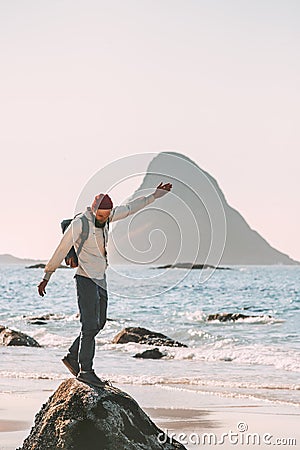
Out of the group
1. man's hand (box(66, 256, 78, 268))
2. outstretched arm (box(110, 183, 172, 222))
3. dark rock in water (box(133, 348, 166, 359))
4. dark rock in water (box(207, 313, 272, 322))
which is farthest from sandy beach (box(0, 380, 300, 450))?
dark rock in water (box(207, 313, 272, 322))

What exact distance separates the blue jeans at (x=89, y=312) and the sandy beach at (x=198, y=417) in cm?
197

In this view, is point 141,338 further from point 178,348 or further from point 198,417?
point 198,417

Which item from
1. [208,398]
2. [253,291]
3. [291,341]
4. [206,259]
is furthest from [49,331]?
[253,291]

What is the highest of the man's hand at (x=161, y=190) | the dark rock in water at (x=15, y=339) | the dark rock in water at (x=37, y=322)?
the man's hand at (x=161, y=190)

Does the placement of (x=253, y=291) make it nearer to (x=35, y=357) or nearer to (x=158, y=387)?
(x=35, y=357)

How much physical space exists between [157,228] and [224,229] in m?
0.85

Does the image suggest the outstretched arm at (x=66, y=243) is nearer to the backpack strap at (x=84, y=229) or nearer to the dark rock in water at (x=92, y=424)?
the backpack strap at (x=84, y=229)

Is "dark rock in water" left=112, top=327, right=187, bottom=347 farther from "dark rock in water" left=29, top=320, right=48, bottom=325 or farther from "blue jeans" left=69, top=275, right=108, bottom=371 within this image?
"blue jeans" left=69, top=275, right=108, bottom=371

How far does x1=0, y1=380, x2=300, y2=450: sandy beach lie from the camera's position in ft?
39.1

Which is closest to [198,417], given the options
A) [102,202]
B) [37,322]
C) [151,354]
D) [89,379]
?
[89,379]

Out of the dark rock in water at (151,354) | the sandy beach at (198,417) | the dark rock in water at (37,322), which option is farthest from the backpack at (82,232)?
the dark rock in water at (37,322)

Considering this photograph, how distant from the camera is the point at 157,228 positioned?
34.2 feet

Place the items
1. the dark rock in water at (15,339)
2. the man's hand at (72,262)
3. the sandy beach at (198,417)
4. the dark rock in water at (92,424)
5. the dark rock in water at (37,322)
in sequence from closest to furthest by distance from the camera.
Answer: the dark rock in water at (92,424)
the man's hand at (72,262)
the sandy beach at (198,417)
the dark rock in water at (15,339)
the dark rock in water at (37,322)

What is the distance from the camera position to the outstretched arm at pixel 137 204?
9.99 metres
